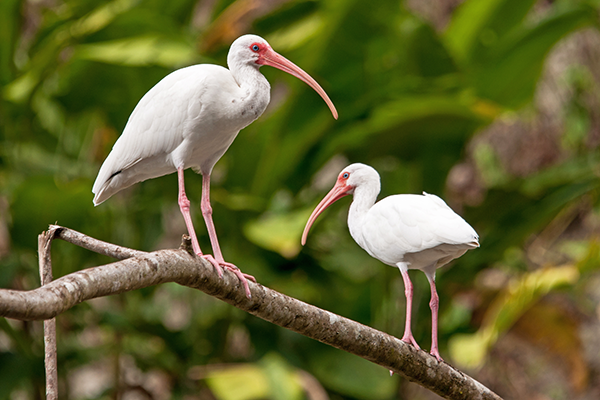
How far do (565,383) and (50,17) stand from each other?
525 cm

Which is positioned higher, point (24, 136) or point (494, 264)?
point (24, 136)

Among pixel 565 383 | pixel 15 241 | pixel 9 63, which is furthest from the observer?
pixel 565 383

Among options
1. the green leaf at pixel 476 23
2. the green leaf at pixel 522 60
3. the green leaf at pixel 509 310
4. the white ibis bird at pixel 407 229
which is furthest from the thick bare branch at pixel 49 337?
the green leaf at pixel 476 23

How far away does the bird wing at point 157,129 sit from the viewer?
5.74ft

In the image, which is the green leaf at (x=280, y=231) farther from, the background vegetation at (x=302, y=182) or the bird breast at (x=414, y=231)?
the bird breast at (x=414, y=231)

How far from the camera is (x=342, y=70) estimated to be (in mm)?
4160

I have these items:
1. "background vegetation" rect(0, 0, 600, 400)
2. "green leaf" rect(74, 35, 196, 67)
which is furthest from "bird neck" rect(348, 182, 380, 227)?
"green leaf" rect(74, 35, 196, 67)

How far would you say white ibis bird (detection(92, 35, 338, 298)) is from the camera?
169 centimetres

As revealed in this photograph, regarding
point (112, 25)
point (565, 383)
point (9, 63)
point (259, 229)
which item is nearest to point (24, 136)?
point (9, 63)

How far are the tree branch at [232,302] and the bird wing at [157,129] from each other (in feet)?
1.26

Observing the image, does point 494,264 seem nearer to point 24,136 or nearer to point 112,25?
point 112,25

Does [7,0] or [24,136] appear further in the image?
[24,136]

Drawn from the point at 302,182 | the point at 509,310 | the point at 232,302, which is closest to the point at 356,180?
the point at 232,302

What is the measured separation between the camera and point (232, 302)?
1633mm
